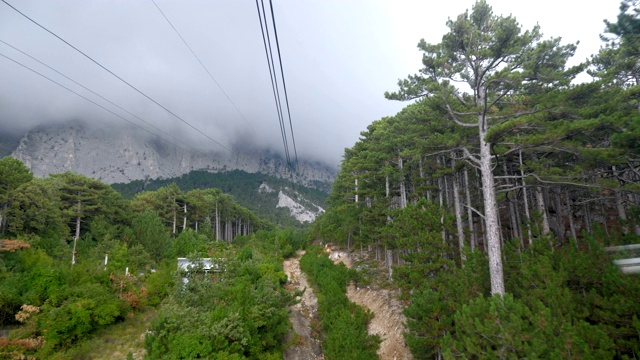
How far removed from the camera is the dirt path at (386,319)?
14.3 m

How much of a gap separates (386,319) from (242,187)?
14884 centimetres

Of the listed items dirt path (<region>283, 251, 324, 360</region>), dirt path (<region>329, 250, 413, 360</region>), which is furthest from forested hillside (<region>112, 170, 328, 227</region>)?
dirt path (<region>329, 250, 413, 360</region>)

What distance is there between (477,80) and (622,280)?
26.2ft

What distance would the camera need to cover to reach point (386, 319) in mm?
16984

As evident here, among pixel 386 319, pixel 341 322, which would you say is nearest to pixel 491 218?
pixel 341 322

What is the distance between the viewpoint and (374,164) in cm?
2317

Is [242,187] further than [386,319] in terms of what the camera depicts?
Yes

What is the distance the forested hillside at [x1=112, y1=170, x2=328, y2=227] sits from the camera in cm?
13038

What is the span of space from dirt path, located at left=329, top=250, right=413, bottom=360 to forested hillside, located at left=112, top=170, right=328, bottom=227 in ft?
315

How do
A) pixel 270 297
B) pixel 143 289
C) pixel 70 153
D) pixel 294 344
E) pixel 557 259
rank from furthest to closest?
1. pixel 70 153
2. pixel 143 289
3. pixel 294 344
4. pixel 270 297
5. pixel 557 259

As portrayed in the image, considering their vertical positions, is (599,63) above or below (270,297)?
above

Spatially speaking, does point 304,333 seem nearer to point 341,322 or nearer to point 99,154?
point 341,322

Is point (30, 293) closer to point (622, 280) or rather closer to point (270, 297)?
point (270, 297)

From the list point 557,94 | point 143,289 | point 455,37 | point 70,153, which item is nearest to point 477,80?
point 455,37
